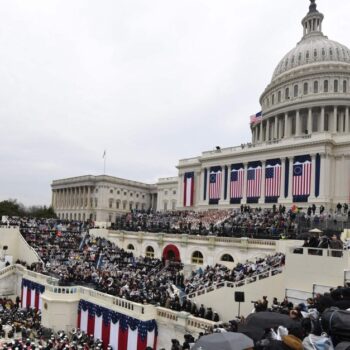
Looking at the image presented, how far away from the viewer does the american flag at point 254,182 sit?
2037 inches

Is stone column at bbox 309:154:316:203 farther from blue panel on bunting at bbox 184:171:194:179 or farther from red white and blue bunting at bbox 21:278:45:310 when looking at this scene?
red white and blue bunting at bbox 21:278:45:310

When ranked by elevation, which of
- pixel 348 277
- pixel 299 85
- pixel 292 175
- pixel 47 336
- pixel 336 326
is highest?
pixel 299 85

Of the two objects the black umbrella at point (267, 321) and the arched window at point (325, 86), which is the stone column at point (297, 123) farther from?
the black umbrella at point (267, 321)

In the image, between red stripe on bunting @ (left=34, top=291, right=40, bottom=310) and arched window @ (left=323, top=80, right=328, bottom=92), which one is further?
arched window @ (left=323, top=80, right=328, bottom=92)

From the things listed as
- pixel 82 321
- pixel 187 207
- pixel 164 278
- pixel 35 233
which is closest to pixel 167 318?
pixel 82 321

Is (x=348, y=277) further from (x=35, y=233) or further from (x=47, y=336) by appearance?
(x=35, y=233)

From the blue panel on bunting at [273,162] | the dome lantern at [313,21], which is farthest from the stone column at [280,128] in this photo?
the dome lantern at [313,21]

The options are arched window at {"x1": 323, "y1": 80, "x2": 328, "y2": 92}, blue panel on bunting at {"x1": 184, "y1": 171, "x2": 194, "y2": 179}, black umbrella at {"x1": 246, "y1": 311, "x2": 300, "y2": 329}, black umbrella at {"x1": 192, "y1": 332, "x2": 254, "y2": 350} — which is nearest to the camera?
black umbrella at {"x1": 192, "y1": 332, "x2": 254, "y2": 350}

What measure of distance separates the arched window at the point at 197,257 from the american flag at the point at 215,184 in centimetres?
1928

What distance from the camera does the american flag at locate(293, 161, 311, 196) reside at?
47.1 m

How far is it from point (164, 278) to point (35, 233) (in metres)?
21.1

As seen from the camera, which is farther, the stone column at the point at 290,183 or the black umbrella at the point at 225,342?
the stone column at the point at 290,183

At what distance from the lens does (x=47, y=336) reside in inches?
1042

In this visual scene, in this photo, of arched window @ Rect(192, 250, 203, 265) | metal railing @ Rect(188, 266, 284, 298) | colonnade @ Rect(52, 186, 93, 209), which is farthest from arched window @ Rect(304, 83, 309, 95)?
colonnade @ Rect(52, 186, 93, 209)
